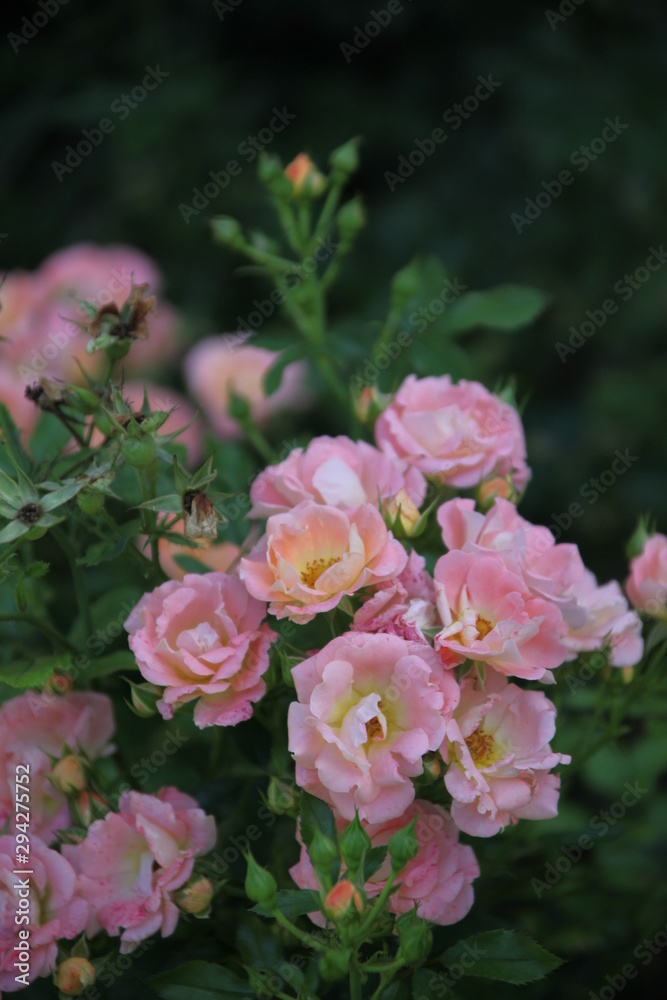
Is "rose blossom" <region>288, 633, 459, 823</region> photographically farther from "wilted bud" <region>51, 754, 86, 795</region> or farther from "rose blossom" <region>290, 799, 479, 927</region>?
"wilted bud" <region>51, 754, 86, 795</region>

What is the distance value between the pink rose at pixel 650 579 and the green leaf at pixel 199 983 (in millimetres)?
509

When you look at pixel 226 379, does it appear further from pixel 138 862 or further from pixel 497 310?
pixel 138 862

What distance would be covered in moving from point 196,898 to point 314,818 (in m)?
0.15

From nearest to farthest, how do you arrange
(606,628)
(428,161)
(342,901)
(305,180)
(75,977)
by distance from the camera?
(342,901) < (75,977) < (606,628) < (305,180) < (428,161)

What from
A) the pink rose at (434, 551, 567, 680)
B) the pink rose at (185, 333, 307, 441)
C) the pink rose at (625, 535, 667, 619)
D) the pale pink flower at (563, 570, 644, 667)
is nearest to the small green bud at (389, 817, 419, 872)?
the pink rose at (434, 551, 567, 680)

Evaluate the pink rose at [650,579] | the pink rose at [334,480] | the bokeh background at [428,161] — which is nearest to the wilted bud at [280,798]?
the pink rose at [334,480]

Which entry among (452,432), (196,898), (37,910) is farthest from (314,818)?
(452,432)

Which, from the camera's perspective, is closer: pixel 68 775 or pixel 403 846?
pixel 403 846

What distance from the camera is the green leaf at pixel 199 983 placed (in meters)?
0.82

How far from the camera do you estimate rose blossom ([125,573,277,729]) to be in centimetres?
79

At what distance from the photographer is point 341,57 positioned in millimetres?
2502

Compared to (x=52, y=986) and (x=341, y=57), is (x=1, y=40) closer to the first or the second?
(x=341, y=57)

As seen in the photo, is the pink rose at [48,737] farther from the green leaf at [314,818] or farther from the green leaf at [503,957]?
the green leaf at [503,957]

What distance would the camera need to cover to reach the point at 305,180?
119 centimetres
